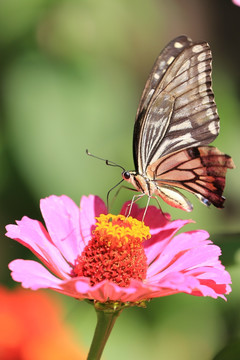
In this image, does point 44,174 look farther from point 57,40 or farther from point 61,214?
point 61,214

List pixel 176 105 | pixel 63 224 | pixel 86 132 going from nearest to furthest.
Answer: pixel 63 224
pixel 176 105
pixel 86 132

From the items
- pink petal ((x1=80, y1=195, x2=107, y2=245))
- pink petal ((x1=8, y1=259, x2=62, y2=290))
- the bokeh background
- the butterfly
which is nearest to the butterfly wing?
the butterfly

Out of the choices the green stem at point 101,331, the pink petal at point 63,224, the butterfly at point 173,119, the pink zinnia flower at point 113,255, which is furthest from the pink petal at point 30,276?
the butterfly at point 173,119

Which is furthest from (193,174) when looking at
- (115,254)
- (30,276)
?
(30,276)

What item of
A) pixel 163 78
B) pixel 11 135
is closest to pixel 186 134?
pixel 163 78

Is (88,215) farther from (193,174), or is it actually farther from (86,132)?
(86,132)
